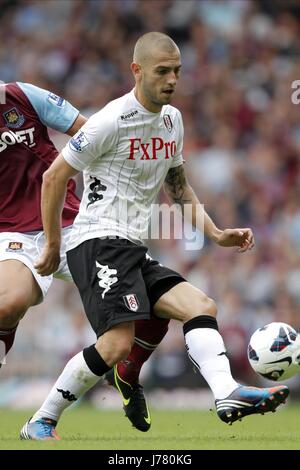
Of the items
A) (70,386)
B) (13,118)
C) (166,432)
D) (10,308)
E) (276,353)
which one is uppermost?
(13,118)

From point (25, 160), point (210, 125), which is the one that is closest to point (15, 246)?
point (25, 160)

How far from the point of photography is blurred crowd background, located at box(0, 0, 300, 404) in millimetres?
11805

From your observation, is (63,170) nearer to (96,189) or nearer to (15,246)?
(96,189)

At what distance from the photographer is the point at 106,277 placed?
5.96 metres

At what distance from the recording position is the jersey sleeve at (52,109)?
6730mm

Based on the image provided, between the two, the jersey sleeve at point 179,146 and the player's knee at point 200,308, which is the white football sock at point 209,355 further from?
the jersey sleeve at point 179,146

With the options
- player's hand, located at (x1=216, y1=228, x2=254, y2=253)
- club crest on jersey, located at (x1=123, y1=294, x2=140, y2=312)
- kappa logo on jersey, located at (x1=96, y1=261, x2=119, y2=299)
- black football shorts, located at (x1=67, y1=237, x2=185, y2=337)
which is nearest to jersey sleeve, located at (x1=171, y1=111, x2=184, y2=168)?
player's hand, located at (x1=216, y1=228, x2=254, y2=253)

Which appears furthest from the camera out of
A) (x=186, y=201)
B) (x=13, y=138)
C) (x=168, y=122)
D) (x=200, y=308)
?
(x=13, y=138)

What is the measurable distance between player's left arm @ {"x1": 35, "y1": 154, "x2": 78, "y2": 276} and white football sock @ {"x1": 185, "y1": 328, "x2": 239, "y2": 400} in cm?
89

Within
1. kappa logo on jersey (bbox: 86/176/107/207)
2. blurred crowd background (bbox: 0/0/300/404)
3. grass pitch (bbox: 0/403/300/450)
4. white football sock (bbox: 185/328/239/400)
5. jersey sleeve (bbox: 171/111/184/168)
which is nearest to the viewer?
grass pitch (bbox: 0/403/300/450)

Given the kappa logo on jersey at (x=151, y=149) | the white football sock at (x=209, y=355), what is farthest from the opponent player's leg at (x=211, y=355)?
the kappa logo on jersey at (x=151, y=149)

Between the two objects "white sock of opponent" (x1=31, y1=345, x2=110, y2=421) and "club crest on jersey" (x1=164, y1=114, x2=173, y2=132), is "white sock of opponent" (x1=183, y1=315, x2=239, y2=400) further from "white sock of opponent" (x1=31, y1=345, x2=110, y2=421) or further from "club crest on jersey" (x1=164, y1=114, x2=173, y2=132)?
"club crest on jersey" (x1=164, y1=114, x2=173, y2=132)

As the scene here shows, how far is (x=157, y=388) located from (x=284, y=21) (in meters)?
6.55

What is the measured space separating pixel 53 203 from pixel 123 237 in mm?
478
